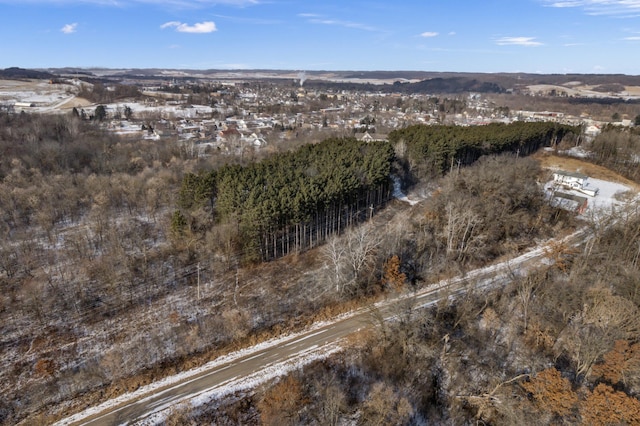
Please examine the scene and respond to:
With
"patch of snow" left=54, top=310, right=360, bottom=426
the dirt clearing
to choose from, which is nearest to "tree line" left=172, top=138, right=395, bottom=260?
"patch of snow" left=54, top=310, right=360, bottom=426

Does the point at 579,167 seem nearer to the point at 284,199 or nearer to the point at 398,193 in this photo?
the point at 398,193

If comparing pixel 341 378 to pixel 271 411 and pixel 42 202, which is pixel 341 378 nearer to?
pixel 271 411

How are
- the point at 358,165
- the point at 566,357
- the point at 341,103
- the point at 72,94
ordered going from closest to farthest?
the point at 566,357 → the point at 358,165 → the point at 72,94 → the point at 341,103

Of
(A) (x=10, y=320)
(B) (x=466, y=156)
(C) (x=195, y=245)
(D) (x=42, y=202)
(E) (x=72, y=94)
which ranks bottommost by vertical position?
(A) (x=10, y=320)

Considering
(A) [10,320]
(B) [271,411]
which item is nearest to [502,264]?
(B) [271,411]

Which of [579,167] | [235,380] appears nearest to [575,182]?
[579,167]

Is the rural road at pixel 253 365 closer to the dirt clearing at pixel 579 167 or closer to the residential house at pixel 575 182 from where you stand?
the residential house at pixel 575 182

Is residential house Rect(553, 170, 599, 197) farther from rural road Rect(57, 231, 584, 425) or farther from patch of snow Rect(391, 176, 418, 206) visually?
rural road Rect(57, 231, 584, 425)
